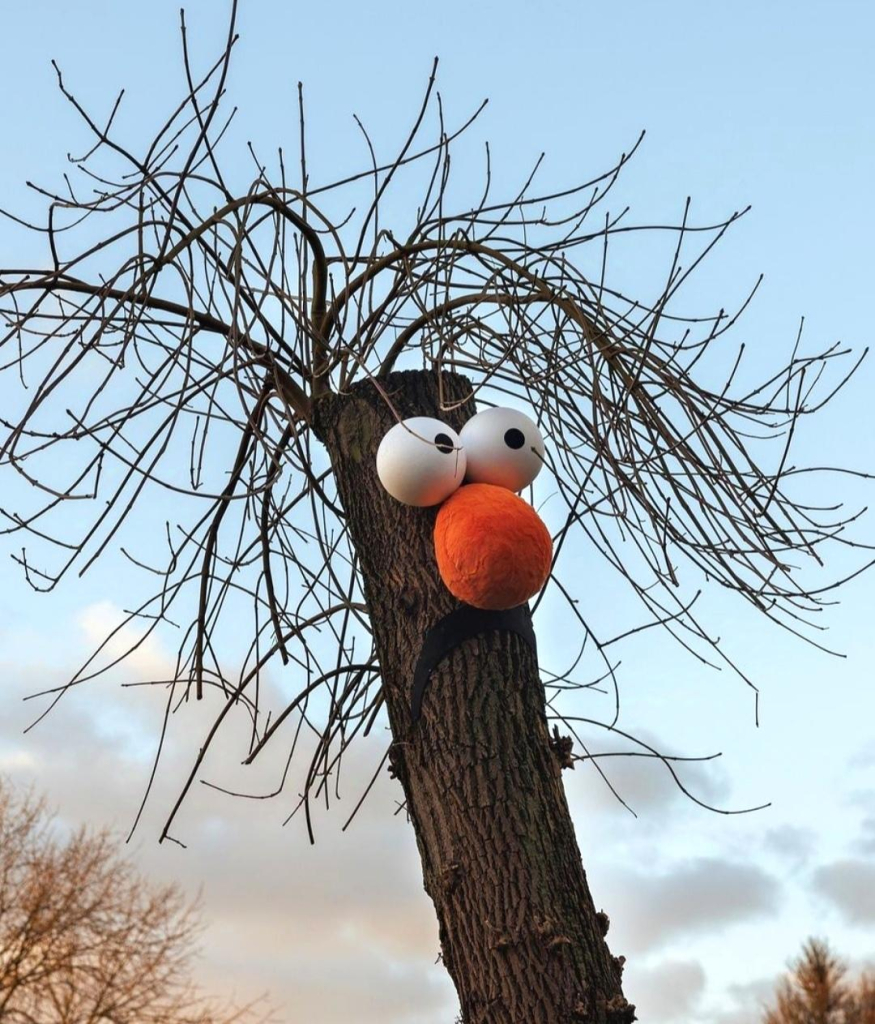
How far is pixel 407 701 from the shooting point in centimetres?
261

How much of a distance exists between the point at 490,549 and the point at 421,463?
0.82 feet

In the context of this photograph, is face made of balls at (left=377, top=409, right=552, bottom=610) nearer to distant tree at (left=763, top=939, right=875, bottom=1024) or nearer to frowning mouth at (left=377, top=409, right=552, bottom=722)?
frowning mouth at (left=377, top=409, right=552, bottom=722)

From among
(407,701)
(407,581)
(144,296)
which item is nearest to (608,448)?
(407,581)

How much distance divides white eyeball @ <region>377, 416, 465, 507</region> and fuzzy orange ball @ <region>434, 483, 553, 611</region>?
54mm

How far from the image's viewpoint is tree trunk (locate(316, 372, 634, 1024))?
2.34 m

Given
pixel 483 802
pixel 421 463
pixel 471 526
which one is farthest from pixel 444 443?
pixel 483 802

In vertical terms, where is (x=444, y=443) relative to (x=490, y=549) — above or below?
above

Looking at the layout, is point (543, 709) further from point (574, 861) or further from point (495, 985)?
point (495, 985)

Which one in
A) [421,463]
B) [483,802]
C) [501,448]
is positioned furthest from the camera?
[501,448]

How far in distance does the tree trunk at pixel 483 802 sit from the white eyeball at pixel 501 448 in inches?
6.4

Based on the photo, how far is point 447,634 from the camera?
2.59 metres

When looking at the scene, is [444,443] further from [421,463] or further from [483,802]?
[483,802]

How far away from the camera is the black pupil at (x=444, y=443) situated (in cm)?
261

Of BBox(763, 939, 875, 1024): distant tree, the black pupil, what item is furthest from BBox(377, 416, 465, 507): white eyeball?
BBox(763, 939, 875, 1024): distant tree
